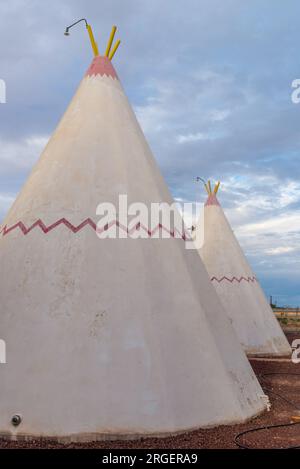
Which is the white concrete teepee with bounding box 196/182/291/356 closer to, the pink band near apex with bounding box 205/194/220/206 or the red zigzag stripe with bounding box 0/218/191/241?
the pink band near apex with bounding box 205/194/220/206

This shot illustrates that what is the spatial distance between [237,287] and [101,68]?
26.5ft

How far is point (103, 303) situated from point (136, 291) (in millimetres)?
415

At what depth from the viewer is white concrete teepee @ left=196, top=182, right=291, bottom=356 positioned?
12.7 m

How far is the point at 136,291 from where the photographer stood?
5.38 m

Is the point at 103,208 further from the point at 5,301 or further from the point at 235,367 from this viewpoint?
the point at 235,367

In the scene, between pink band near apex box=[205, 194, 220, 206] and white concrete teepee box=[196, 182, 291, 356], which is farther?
pink band near apex box=[205, 194, 220, 206]

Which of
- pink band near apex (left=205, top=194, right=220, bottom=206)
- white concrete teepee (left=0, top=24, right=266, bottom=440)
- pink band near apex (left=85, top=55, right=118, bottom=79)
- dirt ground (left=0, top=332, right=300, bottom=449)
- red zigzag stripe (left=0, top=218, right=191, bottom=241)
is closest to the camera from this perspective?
dirt ground (left=0, top=332, right=300, bottom=449)

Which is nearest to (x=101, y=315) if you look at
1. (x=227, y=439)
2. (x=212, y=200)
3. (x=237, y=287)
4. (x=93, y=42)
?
(x=227, y=439)

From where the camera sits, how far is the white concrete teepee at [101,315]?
189 inches

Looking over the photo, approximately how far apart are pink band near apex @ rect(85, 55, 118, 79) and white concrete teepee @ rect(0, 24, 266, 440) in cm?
54

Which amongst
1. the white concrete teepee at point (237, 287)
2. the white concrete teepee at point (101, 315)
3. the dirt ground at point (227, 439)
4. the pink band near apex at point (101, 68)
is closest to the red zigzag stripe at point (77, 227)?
the white concrete teepee at point (101, 315)

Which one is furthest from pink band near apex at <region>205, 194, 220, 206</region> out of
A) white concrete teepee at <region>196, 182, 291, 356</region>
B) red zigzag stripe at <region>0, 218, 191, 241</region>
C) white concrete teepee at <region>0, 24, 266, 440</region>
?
red zigzag stripe at <region>0, 218, 191, 241</region>

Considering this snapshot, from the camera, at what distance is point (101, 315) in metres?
5.15

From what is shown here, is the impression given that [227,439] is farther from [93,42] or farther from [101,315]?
[93,42]
